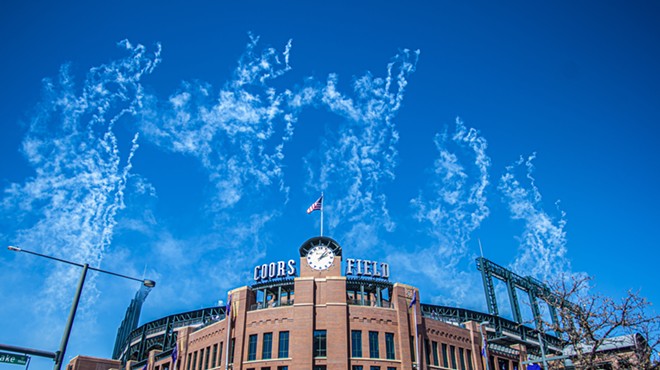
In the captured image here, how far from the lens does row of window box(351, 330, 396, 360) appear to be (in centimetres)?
5119

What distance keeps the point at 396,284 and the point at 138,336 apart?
5673 centimetres

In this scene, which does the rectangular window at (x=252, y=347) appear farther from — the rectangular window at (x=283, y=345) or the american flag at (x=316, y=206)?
the american flag at (x=316, y=206)

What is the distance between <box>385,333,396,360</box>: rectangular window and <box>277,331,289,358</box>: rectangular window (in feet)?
34.0

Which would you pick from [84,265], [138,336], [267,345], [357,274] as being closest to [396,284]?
[357,274]

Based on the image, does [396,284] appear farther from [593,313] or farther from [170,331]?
[170,331]

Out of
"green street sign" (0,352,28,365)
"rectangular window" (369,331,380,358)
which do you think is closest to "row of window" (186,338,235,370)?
"rectangular window" (369,331,380,358)

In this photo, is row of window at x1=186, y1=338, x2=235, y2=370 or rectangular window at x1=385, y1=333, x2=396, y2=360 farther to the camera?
row of window at x1=186, y1=338, x2=235, y2=370

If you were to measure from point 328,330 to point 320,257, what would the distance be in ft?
32.5

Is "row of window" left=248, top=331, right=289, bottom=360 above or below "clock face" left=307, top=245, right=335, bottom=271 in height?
below

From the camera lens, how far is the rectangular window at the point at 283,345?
168 feet

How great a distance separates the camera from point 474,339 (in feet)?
199

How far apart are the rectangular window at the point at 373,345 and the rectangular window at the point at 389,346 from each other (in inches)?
42.8

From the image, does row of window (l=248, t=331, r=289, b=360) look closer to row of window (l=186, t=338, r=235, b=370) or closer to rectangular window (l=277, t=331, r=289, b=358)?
rectangular window (l=277, t=331, r=289, b=358)

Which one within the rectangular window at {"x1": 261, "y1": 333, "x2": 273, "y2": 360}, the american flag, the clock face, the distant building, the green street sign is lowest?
the green street sign
